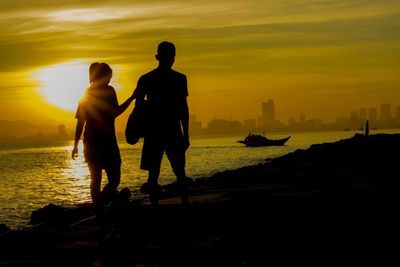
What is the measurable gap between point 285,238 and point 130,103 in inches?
107

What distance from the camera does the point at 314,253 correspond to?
583cm

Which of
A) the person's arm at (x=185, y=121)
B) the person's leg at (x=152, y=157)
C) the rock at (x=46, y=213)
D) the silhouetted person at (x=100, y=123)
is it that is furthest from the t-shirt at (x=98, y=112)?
the rock at (x=46, y=213)

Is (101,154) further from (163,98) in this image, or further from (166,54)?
(166,54)

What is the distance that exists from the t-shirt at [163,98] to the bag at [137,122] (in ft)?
0.23

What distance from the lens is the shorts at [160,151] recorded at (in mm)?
7922

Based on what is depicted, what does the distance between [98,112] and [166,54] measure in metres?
1.16

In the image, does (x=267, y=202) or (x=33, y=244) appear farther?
(x=267, y=202)

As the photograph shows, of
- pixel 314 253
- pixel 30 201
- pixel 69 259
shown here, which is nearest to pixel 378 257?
pixel 314 253

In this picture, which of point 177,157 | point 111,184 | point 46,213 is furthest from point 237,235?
point 46,213

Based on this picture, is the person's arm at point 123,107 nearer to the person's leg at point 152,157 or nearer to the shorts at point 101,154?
the shorts at point 101,154

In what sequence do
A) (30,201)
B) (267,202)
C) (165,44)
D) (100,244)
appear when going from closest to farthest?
(100,244) < (165,44) < (267,202) < (30,201)

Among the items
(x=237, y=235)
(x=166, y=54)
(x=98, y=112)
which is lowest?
(x=237, y=235)

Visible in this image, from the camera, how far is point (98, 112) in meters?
7.86

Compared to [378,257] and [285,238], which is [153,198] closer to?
[285,238]
